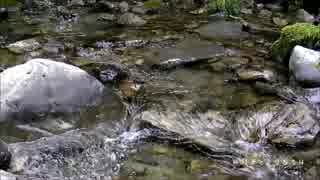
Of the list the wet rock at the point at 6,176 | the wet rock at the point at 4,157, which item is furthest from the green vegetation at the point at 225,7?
the wet rock at the point at 6,176

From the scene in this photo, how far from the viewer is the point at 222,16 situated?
911 cm

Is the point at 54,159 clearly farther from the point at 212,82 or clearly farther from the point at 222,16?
the point at 222,16

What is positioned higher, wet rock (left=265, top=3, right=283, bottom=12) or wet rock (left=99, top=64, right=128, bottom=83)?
wet rock (left=265, top=3, right=283, bottom=12)

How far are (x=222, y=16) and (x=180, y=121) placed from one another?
4.43m

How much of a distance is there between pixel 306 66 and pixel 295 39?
0.75 meters

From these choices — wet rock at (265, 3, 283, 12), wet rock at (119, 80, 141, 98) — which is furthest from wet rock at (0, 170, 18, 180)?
wet rock at (265, 3, 283, 12)

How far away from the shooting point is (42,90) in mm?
5020

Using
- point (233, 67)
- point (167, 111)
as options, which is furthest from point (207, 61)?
point (167, 111)

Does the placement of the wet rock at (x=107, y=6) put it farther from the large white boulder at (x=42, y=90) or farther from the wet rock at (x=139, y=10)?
the large white boulder at (x=42, y=90)

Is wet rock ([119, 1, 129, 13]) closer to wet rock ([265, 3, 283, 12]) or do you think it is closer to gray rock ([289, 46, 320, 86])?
wet rock ([265, 3, 283, 12])

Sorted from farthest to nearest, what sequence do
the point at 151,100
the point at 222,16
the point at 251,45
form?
the point at 222,16 → the point at 251,45 → the point at 151,100

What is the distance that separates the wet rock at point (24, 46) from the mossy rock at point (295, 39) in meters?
3.39

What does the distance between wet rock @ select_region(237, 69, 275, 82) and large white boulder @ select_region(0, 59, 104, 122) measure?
193 cm

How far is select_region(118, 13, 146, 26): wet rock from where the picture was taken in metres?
8.44
